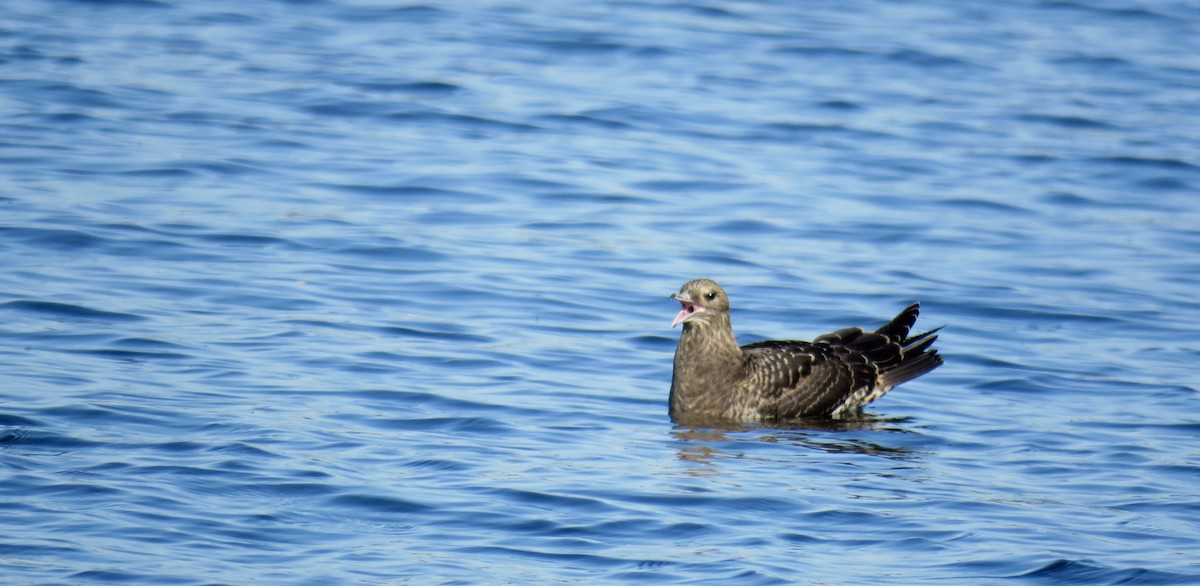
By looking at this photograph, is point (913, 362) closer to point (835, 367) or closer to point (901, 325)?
point (901, 325)

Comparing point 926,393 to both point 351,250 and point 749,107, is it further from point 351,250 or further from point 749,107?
point 749,107

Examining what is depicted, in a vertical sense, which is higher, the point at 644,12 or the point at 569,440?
the point at 644,12

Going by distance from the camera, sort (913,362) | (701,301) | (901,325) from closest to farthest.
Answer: (701,301) < (913,362) < (901,325)

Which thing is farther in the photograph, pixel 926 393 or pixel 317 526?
pixel 926 393

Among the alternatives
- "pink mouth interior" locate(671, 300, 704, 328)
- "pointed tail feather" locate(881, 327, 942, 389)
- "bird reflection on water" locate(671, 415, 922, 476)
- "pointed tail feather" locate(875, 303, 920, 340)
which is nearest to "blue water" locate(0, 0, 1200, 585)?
"bird reflection on water" locate(671, 415, 922, 476)

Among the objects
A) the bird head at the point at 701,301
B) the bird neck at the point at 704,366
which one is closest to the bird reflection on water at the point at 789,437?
the bird neck at the point at 704,366

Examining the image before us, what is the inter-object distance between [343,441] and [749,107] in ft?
41.1

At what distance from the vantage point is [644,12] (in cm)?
2653

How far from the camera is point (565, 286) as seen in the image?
1354 cm

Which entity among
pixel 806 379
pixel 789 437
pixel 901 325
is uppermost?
pixel 901 325

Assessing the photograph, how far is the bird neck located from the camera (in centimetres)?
1079

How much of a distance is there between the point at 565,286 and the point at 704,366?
9.29 ft

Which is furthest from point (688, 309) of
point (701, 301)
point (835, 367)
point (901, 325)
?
point (901, 325)

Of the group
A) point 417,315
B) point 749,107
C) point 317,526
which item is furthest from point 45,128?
point 317,526
